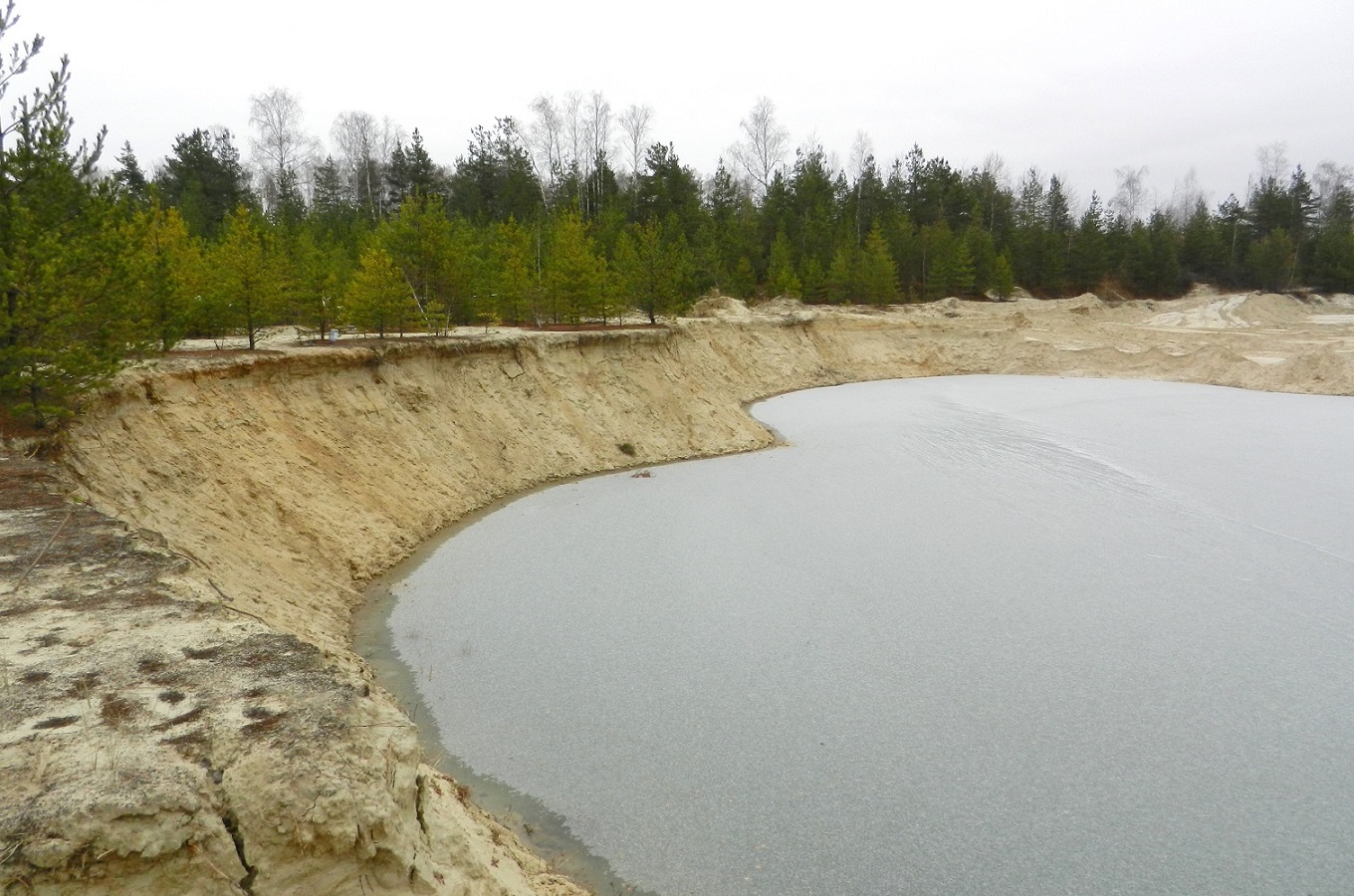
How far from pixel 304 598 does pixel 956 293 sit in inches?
2188

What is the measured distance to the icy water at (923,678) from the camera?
675 centimetres

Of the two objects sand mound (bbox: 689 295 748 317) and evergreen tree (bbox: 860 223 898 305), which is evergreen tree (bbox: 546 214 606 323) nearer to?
sand mound (bbox: 689 295 748 317)

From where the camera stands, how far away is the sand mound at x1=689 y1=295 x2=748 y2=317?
4253 centimetres

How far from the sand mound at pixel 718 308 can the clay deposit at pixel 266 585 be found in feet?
31.9

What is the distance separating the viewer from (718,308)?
143ft

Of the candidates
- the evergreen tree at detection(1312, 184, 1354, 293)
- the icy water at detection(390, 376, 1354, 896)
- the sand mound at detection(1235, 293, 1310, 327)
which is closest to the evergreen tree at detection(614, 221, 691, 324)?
the icy water at detection(390, 376, 1354, 896)

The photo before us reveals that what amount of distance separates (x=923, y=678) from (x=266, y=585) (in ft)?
29.8

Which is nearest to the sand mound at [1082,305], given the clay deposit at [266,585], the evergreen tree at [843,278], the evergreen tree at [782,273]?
the evergreen tree at [843,278]

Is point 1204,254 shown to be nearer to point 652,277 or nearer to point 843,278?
point 843,278

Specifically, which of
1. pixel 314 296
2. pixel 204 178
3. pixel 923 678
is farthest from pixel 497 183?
pixel 923 678

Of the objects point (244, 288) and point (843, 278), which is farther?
point (843, 278)

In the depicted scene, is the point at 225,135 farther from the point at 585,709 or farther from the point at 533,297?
the point at 585,709

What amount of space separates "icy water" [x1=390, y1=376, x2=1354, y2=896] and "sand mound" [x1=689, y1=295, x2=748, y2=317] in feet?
80.8

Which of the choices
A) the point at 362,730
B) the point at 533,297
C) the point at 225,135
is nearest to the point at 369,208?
the point at 225,135
